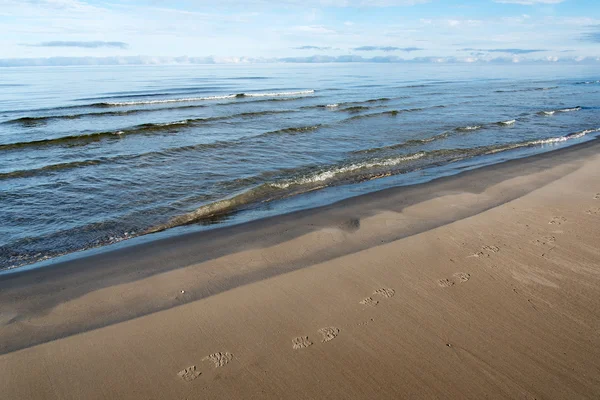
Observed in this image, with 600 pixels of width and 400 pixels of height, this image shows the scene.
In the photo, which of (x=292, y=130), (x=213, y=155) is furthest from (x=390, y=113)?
(x=213, y=155)

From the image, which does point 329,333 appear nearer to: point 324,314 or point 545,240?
point 324,314

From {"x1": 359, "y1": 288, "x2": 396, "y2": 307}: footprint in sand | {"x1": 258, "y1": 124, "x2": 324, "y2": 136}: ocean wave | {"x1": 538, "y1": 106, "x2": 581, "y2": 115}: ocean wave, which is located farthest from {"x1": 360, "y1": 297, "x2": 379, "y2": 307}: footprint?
{"x1": 538, "y1": 106, "x2": 581, "y2": 115}: ocean wave

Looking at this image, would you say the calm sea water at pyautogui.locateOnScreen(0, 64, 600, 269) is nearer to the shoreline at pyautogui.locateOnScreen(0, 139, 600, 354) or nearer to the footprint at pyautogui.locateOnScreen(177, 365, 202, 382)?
the shoreline at pyautogui.locateOnScreen(0, 139, 600, 354)

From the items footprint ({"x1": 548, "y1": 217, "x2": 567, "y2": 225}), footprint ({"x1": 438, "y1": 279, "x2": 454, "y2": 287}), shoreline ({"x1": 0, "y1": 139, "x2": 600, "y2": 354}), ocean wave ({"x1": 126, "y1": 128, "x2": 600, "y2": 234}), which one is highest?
footprint ({"x1": 548, "y1": 217, "x2": 567, "y2": 225})

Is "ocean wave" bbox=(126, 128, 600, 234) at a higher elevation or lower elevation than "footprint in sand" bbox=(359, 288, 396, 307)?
lower

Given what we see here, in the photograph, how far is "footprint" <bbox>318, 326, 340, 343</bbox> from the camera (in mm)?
4148

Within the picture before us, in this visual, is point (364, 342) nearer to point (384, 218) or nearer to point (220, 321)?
point (220, 321)

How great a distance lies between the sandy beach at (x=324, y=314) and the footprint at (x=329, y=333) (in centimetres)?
3

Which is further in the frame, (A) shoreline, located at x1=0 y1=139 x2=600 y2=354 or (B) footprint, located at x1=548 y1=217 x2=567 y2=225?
(B) footprint, located at x1=548 y1=217 x2=567 y2=225

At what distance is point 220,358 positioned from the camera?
12.8 ft

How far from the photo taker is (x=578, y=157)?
12844mm

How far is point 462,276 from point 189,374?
12.3 feet

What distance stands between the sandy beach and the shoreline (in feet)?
0.11

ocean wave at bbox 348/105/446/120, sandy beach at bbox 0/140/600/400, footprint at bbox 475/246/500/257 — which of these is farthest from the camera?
ocean wave at bbox 348/105/446/120
